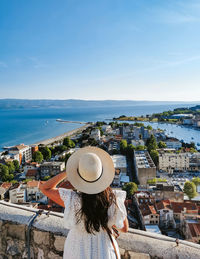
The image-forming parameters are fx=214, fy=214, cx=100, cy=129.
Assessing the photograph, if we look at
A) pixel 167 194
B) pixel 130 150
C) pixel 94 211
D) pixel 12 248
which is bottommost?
pixel 167 194

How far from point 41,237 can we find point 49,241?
57 millimetres

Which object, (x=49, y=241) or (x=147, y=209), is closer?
(x=49, y=241)

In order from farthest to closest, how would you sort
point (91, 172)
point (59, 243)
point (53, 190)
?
point (59, 243), point (53, 190), point (91, 172)

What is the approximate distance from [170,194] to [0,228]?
1007cm

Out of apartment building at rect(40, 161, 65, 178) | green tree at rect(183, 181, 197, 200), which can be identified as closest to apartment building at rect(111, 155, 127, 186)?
green tree at rect(183, 181, 197, 200)

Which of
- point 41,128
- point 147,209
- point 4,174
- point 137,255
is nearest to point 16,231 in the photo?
point 137,255

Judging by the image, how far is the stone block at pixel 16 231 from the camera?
1.33 m

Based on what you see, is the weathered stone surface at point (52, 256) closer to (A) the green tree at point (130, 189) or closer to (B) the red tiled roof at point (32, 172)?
(A) the green tree at point (130, 189)

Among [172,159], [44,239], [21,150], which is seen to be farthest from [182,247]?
[21,150]

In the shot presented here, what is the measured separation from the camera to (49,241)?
1261 millimetres

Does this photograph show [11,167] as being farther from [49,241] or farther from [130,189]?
[49,241]

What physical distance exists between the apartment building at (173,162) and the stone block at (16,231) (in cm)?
1753

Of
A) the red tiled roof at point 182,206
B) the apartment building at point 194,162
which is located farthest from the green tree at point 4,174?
the apartment building at point 194,162

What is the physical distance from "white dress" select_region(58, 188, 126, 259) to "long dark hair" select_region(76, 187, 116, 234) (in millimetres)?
20
